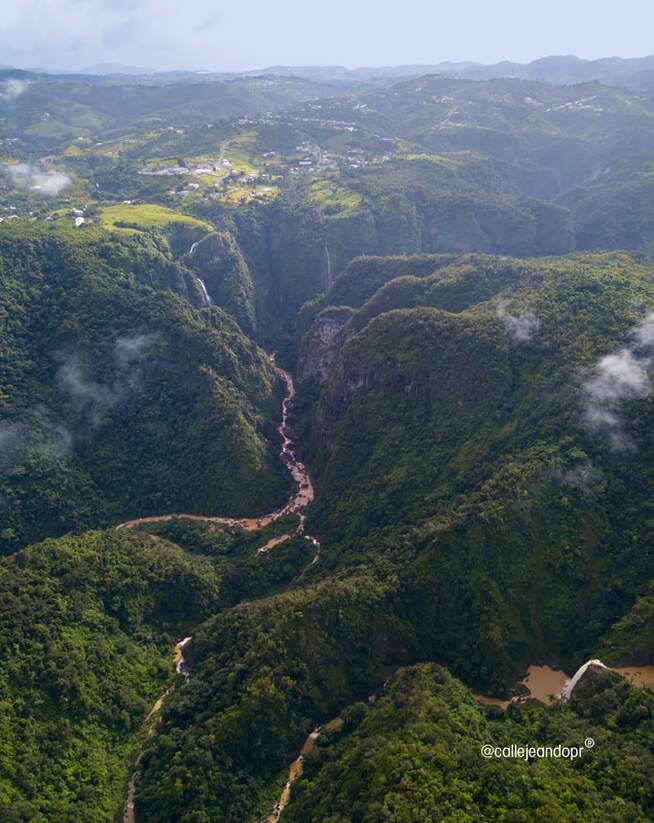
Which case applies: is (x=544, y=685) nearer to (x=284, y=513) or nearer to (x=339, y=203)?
(x=284, y=513)

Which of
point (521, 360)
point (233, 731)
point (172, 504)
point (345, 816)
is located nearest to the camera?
point (345, 816)

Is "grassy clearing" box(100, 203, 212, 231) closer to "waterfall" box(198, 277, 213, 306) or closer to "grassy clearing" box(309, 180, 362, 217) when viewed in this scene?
"waterfall" box(198, 277, 213, 306)

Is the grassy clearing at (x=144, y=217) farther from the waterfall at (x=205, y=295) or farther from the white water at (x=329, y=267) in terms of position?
the white water at (x=329, y=267)

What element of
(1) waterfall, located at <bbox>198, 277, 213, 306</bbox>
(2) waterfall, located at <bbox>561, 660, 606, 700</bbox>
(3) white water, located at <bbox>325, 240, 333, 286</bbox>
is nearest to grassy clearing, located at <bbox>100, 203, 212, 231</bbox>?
(1) waterfall, located at <bbox>198, 277, 213, 306</bbox>

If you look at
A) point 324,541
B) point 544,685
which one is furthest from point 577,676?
point 324,541

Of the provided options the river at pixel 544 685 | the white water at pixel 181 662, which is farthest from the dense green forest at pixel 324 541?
the river at pixel 544 685

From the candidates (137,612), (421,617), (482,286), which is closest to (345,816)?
(421,617)

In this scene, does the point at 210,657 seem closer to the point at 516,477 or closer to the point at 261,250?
the point at 516,477
